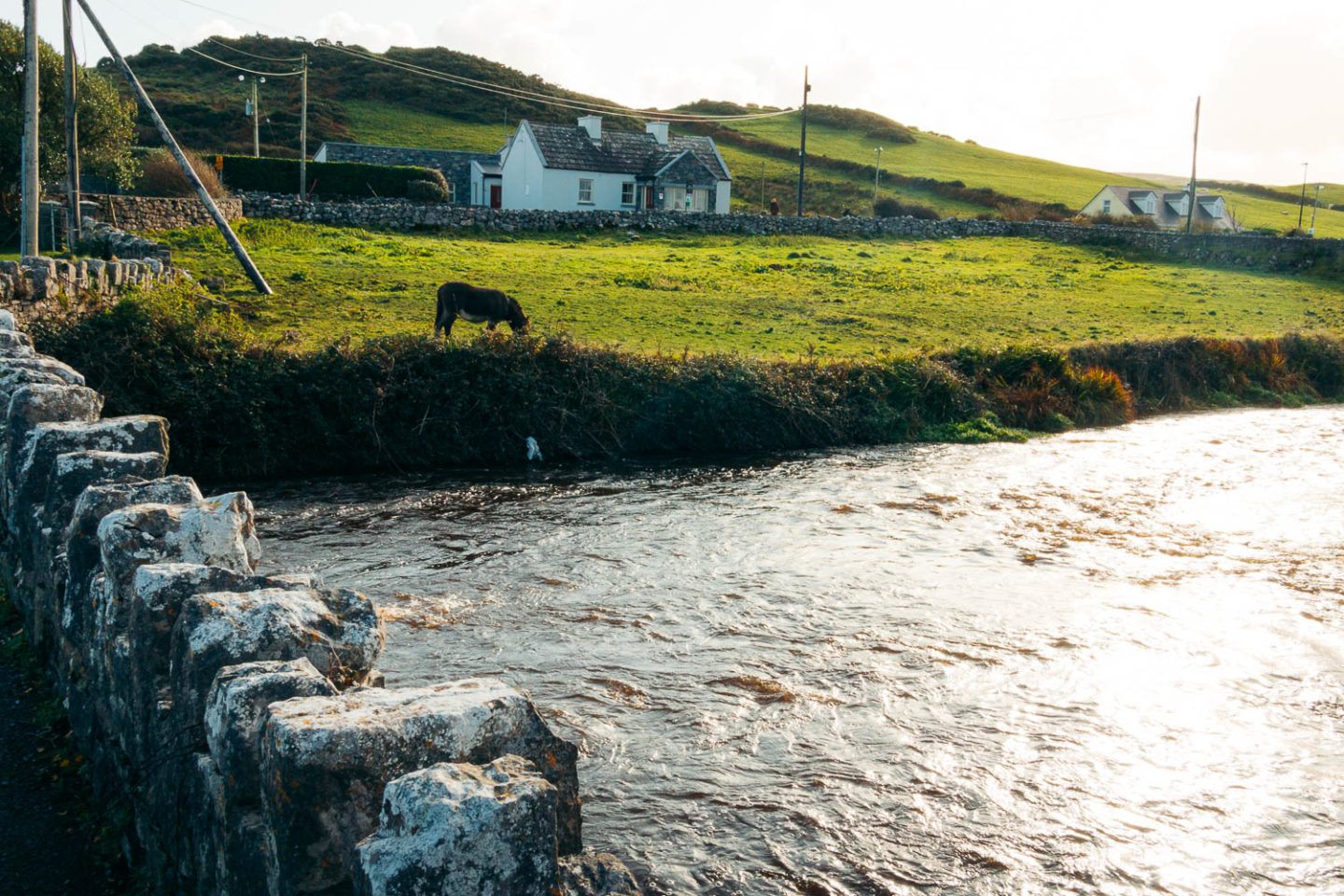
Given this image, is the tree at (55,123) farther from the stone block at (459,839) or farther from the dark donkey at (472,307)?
the stone block at (459,839)

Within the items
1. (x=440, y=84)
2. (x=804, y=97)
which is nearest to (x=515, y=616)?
(x=804, y=97)

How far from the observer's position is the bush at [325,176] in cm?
4641

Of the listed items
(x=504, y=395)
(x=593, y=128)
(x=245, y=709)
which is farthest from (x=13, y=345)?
(x=593, y=128)

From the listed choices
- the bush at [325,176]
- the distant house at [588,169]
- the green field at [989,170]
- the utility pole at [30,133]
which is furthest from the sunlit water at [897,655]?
the green field at [989,170]

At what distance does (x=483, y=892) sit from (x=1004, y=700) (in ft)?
20.5

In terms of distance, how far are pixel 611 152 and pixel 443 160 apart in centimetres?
1137

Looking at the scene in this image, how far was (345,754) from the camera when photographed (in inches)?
127

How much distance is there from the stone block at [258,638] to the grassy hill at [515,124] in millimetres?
66524

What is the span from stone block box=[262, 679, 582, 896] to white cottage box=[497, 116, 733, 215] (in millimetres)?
56162

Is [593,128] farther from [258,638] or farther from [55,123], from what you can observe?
[258,638]

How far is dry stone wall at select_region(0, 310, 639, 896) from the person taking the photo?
2.93 meters

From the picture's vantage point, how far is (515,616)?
979cm

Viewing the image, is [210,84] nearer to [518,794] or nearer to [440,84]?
[440,84]

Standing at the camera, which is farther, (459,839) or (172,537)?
(172,537)
